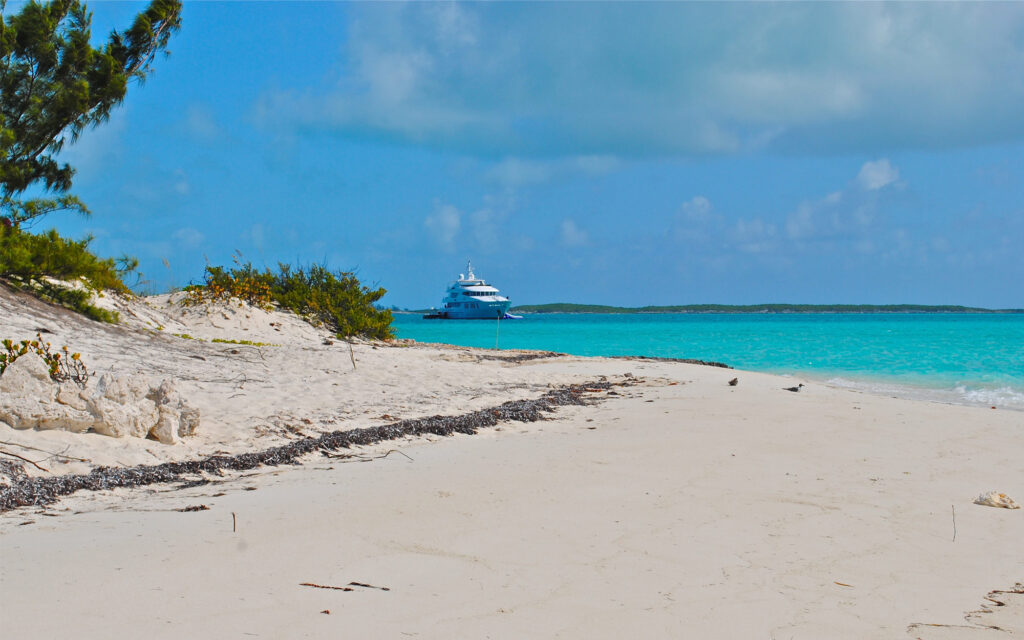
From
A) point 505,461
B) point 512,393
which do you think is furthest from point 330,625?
point 512,393

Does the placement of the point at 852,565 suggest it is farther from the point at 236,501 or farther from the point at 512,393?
the point at 512,393

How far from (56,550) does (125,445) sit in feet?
6.90

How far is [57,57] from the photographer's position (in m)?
13.3

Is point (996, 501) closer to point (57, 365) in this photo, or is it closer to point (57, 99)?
point (57, 365)

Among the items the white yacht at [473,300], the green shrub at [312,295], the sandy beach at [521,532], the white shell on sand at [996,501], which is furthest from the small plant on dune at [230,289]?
the white yacht at [473,300]

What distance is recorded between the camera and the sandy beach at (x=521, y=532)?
3.17m

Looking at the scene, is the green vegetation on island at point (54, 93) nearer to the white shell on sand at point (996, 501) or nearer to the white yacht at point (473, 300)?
the white shell on sand at point (996, 501)

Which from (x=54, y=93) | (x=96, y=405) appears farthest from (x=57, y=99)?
(x=96, y=405)

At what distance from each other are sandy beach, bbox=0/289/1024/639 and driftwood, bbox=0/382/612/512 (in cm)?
14

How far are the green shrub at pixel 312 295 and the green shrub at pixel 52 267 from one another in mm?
4023

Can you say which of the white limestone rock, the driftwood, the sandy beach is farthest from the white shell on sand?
the white limestone rock

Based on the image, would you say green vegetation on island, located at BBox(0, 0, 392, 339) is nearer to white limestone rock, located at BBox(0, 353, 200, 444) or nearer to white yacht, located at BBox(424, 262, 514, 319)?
white limestone rock, located at BBox(0, 353, 200, 444)

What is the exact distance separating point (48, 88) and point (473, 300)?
3072 inches

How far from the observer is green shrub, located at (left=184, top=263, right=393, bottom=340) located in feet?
57.4
